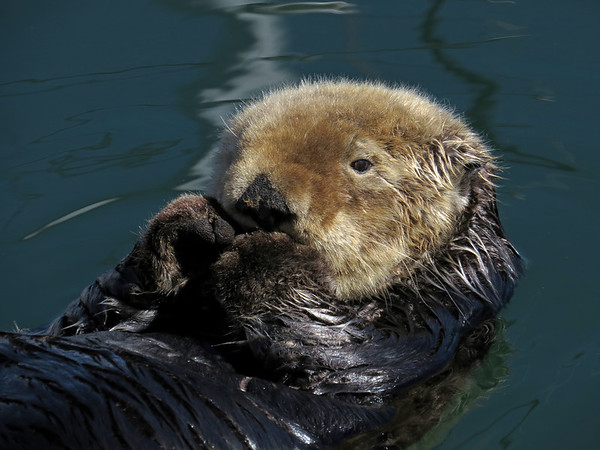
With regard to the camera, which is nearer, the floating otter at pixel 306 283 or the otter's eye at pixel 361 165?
the floating otter at pixel 306 283

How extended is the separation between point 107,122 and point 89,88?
51cm

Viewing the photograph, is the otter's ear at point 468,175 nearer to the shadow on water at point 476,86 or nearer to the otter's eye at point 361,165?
the otter's eye at point 361,165

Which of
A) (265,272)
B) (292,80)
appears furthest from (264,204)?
(292,80)

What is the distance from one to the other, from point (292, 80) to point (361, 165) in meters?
2.99

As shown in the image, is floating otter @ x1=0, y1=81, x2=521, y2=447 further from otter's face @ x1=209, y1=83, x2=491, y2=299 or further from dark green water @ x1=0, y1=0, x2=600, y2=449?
dark green water @ x1=0, y1=0, x2=600, y2=449

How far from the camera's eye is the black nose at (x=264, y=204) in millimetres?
3221

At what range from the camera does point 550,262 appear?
15.0 ft

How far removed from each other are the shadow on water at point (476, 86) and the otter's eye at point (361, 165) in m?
2.24

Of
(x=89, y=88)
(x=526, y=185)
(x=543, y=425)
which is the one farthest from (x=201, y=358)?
(x=89, y=88)

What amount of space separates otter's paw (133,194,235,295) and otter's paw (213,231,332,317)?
0.11 metres

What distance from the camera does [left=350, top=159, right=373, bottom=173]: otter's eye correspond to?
3539 millimetres

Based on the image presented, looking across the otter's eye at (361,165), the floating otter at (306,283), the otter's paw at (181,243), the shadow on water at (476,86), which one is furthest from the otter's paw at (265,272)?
the shadow on water at (476,86)

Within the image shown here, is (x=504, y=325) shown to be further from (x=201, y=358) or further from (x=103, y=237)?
(x=103, y=237)

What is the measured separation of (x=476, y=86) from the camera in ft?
20.6
